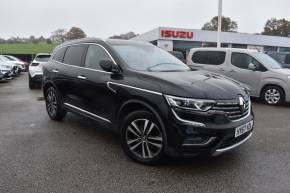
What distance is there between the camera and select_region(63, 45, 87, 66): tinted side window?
5.55 m

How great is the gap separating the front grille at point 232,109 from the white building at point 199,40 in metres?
24.4

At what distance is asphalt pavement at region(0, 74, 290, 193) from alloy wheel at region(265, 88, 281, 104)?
3.34m

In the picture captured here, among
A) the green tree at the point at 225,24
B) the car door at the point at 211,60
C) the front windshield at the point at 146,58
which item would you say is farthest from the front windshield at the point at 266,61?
the green tree at the point at 225,24

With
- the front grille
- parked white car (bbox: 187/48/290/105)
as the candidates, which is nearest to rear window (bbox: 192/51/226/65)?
parked white car (bbox: 187/48/290/105)

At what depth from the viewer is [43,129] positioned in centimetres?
595

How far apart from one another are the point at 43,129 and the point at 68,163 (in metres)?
2.03

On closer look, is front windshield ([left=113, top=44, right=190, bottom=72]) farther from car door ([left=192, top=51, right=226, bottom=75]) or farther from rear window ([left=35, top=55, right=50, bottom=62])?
rear window ([left=35, top=55, right=50, bottom=62])

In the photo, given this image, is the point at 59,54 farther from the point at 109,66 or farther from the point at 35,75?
the point at 35,75

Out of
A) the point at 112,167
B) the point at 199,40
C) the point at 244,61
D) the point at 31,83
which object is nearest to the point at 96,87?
the point at 112,167

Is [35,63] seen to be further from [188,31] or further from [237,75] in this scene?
[188,31]

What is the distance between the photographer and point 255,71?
363 inches

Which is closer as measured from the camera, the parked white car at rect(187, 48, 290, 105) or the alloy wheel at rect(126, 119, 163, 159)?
the alloy wheel at rect(126, 119, 163, 159)

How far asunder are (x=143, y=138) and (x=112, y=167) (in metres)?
0.59

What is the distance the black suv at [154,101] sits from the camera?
360 cm
